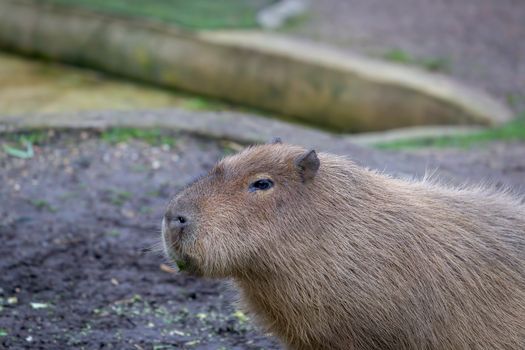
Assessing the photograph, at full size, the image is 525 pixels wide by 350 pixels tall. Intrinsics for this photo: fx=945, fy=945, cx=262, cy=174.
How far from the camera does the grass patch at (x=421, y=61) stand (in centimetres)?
991

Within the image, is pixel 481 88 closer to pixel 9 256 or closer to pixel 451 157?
pixel 451 157

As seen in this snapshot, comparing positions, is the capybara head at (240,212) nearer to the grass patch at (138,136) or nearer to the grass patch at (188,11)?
the grass patch at (138,136)

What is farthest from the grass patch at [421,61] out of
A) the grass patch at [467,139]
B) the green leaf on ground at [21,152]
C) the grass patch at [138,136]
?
the green leaf on ground at [21,152]

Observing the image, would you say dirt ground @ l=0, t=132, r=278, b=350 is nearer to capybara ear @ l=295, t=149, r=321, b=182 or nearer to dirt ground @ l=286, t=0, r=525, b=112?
capybara ear @ l=295, t=149, r=321, b=182

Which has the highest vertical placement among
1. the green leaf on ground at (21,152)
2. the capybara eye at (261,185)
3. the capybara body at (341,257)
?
the capybara eye at (261,185)

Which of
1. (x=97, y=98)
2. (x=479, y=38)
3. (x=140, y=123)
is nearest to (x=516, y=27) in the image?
(x=479, y=38)

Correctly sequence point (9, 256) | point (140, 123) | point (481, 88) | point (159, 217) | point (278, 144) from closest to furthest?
point (278, 144) → point (9, 256) → point (159, 217) → point (140, 123) → point (481, 88)

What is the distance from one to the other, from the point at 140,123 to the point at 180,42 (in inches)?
155

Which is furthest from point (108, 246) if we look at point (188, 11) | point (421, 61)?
point (188, 11)

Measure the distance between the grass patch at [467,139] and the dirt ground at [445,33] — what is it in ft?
2.70

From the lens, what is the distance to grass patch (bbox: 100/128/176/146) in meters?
6.22

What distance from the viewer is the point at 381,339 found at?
3312 millimetres

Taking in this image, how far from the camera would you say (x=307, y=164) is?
3406 mm

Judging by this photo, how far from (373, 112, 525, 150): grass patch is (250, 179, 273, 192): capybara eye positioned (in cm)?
411
